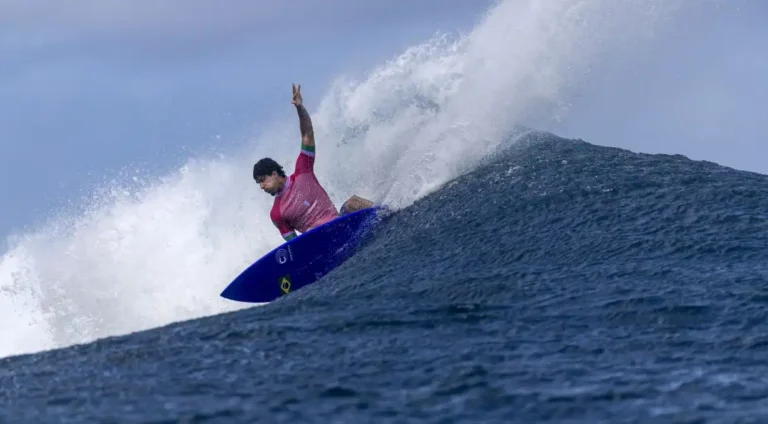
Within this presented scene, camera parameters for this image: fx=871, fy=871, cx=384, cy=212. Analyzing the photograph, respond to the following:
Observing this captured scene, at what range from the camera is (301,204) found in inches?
476

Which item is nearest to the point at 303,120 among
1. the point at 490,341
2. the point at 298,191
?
the point at 298,191

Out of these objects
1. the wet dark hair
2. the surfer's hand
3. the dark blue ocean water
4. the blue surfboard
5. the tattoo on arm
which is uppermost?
the surfer's hand

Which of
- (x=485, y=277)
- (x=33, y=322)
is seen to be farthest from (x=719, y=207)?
(x=33, y=322)

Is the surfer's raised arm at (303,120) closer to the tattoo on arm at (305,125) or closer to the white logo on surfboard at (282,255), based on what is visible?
the tattoo on arm at (305,125)

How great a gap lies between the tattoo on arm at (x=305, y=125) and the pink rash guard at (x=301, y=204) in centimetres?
9

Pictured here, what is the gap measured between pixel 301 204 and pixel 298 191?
0.19 metres

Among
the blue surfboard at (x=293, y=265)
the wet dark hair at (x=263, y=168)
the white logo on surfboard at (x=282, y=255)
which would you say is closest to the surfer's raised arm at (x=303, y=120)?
the wet dark hair at (x=263, y=168)

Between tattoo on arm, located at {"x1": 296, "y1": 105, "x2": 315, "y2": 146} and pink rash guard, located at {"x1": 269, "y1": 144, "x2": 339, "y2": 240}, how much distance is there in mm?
89

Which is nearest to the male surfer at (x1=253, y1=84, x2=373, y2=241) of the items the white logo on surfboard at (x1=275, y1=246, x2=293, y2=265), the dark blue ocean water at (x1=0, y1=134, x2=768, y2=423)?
the white logo on surfboard at (x1=275, y1=246, x2=293, y2=265)

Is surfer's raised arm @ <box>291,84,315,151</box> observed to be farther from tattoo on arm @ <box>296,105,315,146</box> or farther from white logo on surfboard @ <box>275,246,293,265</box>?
white logo on surfboard @ <box>275,246,293,265</box>

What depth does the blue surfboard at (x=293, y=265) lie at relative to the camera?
11531mm

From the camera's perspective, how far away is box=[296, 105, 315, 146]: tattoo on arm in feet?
39.5

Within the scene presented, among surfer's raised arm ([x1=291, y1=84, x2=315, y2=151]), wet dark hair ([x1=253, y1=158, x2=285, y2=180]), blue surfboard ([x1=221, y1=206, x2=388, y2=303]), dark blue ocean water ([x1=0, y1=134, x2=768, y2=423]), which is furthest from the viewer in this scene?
surfer's raised arm ([x1=291, y1=84, x2=315, y2=151])

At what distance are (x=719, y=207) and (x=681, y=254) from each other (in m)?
2.31
